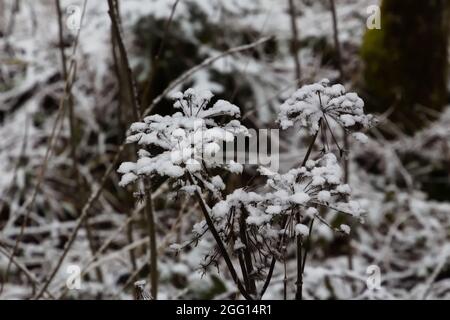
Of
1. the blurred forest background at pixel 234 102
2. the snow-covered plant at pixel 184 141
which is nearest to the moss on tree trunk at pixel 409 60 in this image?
the blurred forest background at pixel 234 102

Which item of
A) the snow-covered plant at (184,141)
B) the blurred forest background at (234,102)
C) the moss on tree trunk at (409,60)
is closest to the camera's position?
the snow-covered plant at (184,141)

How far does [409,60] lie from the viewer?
135 inches

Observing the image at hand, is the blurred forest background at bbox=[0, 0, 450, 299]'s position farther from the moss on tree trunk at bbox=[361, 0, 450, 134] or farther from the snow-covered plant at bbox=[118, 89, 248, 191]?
the snow-covered plant at bbox=[118, 89, 248, 191]

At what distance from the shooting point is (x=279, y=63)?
3.81m

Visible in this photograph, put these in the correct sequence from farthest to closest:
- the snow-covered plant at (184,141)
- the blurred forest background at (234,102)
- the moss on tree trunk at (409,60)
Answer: the moss on tree trunk at (409,60) < the blurred forest background at (234,102) < the snow-covered plant at (184,141)

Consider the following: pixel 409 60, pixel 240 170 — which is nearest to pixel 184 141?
pixel 240 170

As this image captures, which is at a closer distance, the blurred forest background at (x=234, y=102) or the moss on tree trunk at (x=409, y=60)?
the blurred forest background at (x=234, y=102)

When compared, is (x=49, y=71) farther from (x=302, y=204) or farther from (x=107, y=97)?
(x=302, y=204)

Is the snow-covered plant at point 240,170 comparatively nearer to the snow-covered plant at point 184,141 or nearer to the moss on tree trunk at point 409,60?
the snow-covered plant at point 184,141

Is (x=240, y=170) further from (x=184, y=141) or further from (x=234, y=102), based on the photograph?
(x=234, y=102)

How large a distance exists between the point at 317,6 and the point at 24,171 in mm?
3117

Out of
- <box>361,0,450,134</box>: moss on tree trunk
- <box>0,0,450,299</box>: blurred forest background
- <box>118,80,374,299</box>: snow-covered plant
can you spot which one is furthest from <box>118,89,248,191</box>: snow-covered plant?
<box>361,0,450,134</box>: moss on tree trunk

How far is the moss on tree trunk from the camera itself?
3.35 meters

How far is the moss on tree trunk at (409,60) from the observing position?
3348mm
